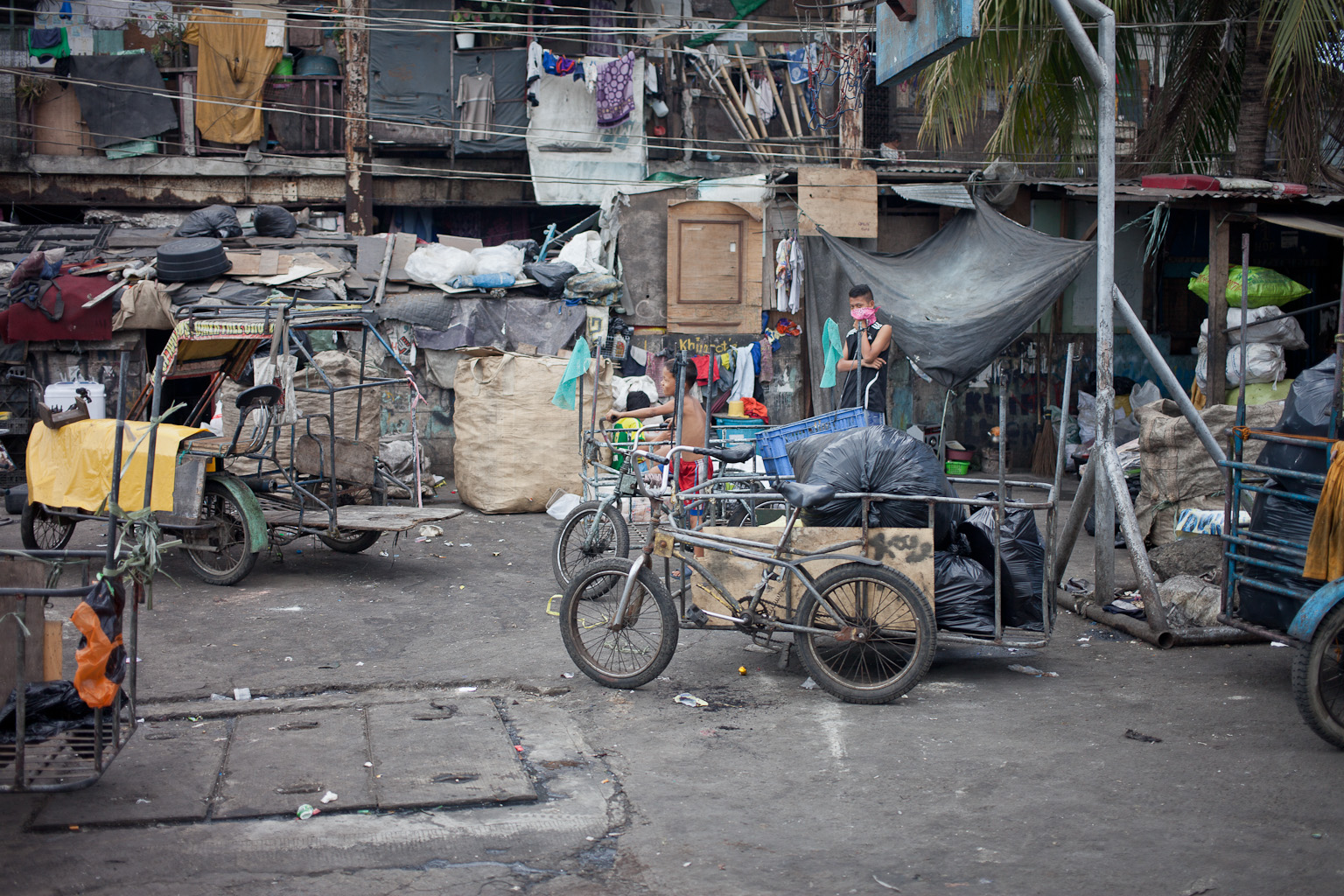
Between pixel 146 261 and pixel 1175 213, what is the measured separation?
1379cm

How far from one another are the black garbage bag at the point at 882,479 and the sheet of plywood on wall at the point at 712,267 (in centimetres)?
884

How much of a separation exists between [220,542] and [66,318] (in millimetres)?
6717

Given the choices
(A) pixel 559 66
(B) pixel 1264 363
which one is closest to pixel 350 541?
(B) pixel 1264 363

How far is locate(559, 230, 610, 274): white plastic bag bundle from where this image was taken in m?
14.0

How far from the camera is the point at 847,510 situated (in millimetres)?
5762

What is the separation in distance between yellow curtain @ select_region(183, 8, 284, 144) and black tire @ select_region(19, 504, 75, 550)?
8679 millimetres

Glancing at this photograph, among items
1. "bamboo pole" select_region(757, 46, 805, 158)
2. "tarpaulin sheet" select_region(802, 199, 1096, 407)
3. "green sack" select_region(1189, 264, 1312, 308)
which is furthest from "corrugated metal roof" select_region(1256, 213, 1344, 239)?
"bamboo pole" select_region(757, 46, 805, 158)

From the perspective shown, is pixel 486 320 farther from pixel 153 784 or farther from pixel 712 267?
pixel 153 784

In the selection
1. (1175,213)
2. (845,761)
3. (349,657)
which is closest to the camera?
(845,761)

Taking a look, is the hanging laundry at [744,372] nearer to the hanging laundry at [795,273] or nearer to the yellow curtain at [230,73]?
the hanging laundry at [795,273]

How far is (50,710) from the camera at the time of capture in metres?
4.28

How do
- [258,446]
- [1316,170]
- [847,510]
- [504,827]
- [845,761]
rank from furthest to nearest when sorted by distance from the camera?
[1316,170]
[258,446]
[847,510]
[845,761]
[504,827]

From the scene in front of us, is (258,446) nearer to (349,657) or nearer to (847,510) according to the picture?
(349,657)

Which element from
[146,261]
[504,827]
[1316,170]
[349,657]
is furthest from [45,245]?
[1316,170]
